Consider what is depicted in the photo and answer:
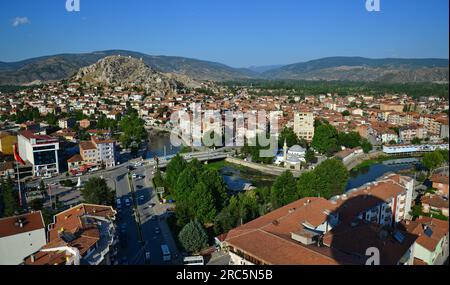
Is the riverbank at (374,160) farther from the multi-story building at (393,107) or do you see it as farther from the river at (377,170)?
the multi-story building at (393,107)

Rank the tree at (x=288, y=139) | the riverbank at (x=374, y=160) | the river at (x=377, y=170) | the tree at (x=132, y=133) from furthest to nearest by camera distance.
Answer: the tree at (x=132, y=133)
the tree at (x=288, y=139)
the riverbank at (x=374, y=160)
the river at (x=377, y=170)

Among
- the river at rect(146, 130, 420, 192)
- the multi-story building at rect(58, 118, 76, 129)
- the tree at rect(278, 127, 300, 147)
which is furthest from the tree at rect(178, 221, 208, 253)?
the multi-story building at rect(58, 118, 76, 129)

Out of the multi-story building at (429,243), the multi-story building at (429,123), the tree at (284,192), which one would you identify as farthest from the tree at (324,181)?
the multi-story building at (429,123)

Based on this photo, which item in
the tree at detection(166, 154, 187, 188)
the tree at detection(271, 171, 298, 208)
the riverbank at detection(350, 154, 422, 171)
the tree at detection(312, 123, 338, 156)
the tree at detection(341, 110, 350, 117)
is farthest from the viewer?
the tree at detection(341, 110, 350, 117)

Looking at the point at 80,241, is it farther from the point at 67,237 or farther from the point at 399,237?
the point at 399,237

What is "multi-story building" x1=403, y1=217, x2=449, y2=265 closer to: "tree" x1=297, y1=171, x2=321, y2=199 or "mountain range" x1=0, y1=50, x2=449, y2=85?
"tree" x1=297, y1=171, x2=321, y2=199
